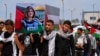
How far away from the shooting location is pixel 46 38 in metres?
10.7

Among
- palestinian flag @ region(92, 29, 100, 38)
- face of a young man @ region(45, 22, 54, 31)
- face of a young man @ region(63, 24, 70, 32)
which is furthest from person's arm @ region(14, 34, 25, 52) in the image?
palestinian flag @ region(92, 29, 100, 38)

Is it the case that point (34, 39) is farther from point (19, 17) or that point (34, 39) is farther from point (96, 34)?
point (96, 34)

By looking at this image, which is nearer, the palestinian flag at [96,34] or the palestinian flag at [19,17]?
the palestinian flag at [19,17]

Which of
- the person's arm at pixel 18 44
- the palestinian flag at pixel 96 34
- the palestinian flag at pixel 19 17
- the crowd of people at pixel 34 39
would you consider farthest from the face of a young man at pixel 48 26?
the palestinian flag at pixel 96 34

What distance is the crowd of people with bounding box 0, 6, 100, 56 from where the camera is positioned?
33.4 ft

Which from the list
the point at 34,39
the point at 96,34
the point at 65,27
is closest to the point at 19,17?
the point at 34,39

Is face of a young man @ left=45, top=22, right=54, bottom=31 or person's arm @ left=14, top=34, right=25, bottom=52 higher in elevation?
face of a young man @ left=45, top=22, right=54, bottom=31

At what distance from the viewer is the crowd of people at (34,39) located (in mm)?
10180

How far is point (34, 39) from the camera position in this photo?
10703mm

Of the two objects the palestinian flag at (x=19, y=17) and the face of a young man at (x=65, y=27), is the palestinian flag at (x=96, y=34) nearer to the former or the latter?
the face of a young man at (x=65, y=27)

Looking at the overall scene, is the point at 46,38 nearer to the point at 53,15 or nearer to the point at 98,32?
the point at 53,15

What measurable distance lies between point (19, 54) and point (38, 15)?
1.21 metres

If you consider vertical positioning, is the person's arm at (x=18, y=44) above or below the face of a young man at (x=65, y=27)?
below

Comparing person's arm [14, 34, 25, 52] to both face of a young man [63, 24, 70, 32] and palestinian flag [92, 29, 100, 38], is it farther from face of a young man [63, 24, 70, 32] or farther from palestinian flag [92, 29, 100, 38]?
palestinian flag [92, 29, 100, 38]
